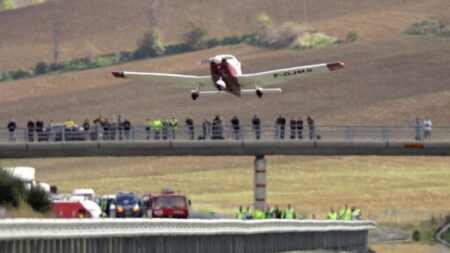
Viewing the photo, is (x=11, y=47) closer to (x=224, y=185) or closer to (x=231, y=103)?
(x=231, y=103)

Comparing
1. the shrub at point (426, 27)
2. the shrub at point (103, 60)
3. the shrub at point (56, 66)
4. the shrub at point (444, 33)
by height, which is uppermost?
the shrub at point (426, 27)

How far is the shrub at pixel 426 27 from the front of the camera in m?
182

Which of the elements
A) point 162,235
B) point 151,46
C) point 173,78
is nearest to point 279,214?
point 173,78

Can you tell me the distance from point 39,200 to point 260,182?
26.7 meters

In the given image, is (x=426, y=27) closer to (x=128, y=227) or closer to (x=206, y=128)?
(x=206, y=128)

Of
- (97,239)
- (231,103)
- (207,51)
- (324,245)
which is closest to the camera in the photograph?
(97,239)

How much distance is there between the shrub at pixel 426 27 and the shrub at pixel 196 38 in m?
33.8

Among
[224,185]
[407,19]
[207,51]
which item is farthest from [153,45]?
[224,185]

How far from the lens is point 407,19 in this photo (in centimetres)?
19075

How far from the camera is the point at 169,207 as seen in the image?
51.0 metres

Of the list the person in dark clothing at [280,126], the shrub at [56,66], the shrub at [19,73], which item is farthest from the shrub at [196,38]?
the person in dark clothing at [280,126]

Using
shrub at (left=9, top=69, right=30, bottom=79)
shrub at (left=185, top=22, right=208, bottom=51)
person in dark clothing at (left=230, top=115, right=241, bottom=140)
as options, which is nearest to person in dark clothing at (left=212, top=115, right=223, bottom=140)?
person in dark clothing at (left=230, top=115, right=241, bottom=140)

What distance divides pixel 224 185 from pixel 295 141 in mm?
46725

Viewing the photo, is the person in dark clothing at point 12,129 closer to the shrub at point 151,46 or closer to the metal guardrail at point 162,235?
the metal guardrail at point 162,235
